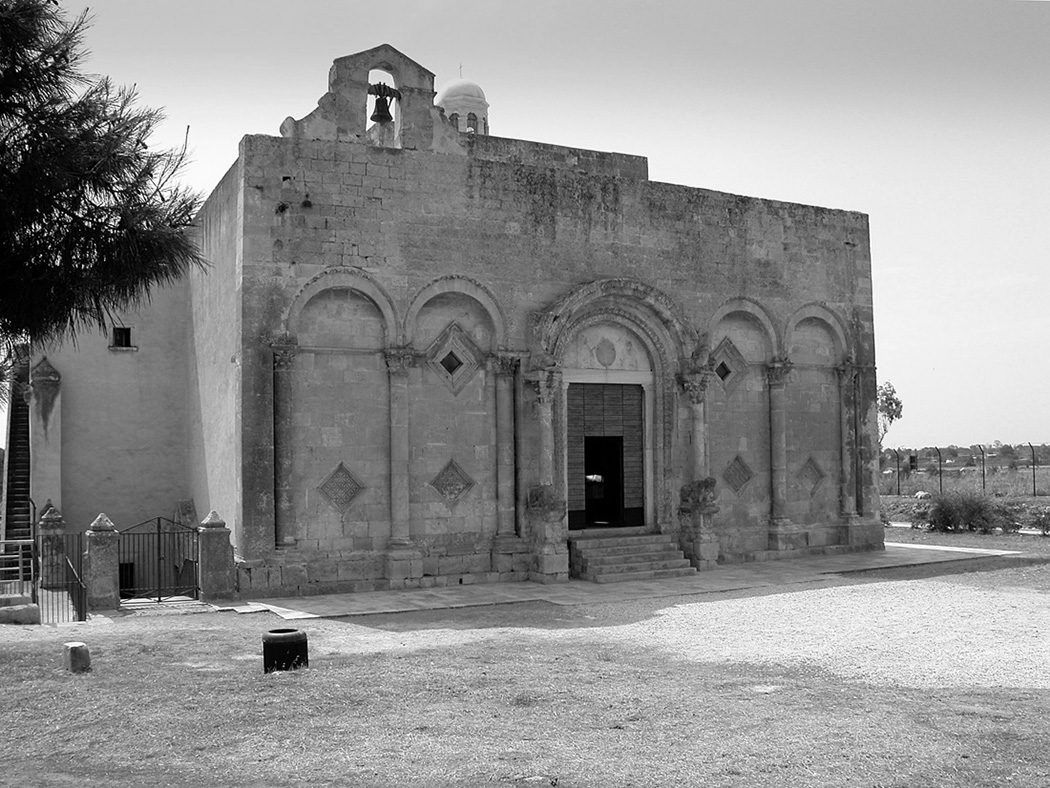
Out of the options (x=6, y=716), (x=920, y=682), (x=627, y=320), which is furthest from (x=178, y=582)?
(x=920, y=682)

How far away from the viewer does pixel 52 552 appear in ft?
59.8

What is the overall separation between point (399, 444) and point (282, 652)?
22.0 feet

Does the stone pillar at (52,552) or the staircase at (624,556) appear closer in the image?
the staircase at (624,556)

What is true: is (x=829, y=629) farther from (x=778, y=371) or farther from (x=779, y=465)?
(x=778, y=371)

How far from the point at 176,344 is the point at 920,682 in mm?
18059

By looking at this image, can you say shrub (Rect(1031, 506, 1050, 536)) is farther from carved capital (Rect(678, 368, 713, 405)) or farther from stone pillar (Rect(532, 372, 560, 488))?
stone pillar (Rect(532, 372, 560, 488))

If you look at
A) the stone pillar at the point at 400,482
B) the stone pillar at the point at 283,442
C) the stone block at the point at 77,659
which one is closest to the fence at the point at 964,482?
the stone pillar at the point at 400,482

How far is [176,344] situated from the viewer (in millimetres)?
22656

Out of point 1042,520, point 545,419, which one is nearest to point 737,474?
point 545,419

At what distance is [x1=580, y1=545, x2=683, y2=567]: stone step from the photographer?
17547 mm

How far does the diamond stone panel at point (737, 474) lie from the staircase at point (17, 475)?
1474 centimetres

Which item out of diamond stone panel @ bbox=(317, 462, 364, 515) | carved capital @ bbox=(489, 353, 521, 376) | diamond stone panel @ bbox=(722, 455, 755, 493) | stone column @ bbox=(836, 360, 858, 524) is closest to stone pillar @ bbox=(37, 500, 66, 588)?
diamond stone panel @ bbox=(317, 462, 364, 515)

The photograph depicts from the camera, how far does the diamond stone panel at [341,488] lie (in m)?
16.2

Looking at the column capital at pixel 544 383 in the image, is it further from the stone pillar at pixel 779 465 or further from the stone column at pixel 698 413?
the stone pillar at pixel 779 465
